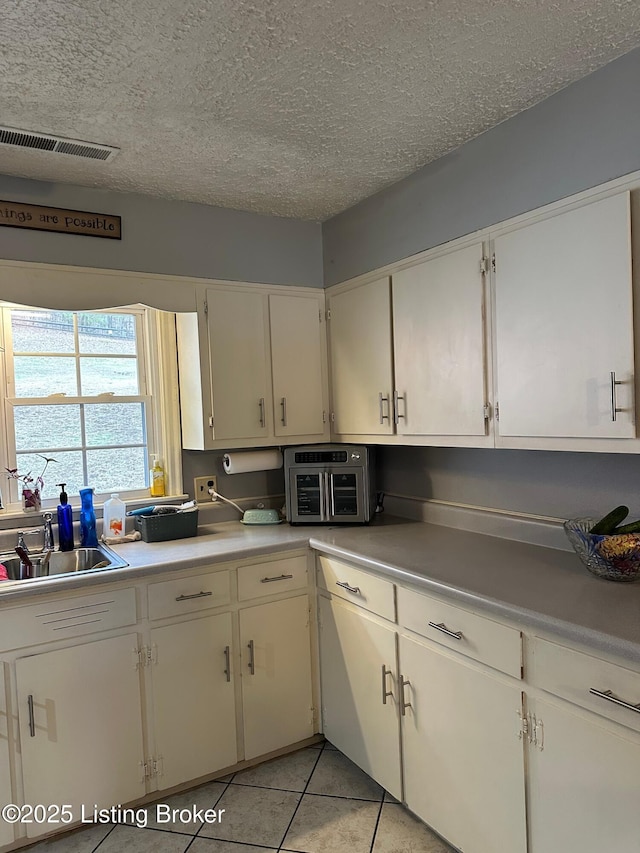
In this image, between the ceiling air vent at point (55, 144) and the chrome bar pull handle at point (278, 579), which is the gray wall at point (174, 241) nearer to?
the ceiling air vent at point (55, 144)

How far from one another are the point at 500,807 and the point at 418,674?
0.44m

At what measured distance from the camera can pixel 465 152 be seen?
2.30 metres

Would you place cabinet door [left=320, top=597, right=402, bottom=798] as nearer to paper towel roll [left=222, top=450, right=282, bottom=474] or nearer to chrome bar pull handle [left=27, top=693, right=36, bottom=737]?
paper towel roll [left=222, top=450, right=282, bottom=474]

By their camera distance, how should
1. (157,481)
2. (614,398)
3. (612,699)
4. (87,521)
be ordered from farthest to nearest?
(157,481) < (87,521) < (614,398) < (612,699)

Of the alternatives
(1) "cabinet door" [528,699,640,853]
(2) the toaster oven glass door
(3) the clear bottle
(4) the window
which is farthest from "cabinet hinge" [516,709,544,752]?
(4) the window

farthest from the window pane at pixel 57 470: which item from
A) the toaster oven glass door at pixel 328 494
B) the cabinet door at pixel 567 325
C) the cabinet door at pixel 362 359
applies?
the cabinet door at pixel 567 325

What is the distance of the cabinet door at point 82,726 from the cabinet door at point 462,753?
0.99 meters

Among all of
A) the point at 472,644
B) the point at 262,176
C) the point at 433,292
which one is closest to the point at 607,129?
the point at 433,292

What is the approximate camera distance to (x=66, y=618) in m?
2.09

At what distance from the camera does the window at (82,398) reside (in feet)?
8.78

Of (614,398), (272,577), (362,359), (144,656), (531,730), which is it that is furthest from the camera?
(362,359)

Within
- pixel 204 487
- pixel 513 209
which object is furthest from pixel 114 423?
pixel 513 209

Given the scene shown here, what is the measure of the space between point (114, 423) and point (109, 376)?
0.23 meters

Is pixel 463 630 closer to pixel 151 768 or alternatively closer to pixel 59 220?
pixel 151 768
